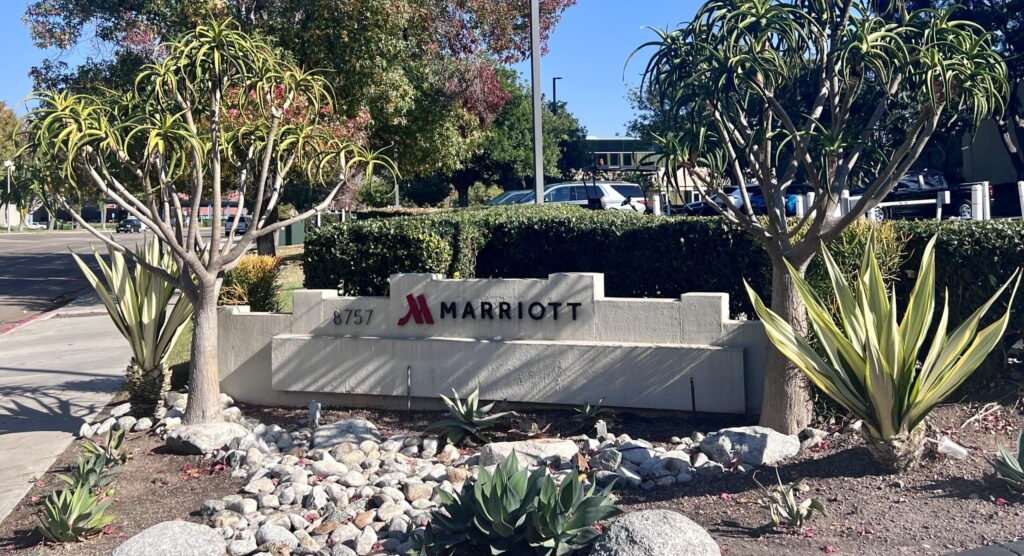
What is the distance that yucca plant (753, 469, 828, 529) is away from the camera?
18.2 feet

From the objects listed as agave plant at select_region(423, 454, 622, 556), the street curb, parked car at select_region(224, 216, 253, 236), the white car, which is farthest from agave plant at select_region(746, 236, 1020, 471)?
the white car

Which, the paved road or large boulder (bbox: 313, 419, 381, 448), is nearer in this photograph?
large boulder (bbox: 313, 419, 381, 448)

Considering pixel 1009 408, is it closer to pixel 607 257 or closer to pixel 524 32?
pixel 607 257

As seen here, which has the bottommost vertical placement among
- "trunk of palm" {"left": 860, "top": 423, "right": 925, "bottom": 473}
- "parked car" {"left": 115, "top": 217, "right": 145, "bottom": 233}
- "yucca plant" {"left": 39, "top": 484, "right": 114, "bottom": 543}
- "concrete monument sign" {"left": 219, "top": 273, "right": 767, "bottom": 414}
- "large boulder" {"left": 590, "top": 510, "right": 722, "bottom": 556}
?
"yucca plant" {"left": 39, "top": 484, "right": 114, "bottom": 543}

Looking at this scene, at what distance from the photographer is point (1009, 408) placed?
7.51 m

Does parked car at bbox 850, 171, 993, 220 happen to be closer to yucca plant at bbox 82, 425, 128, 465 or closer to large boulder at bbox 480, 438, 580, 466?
large boulder at bbox 480, 438, 580, 466

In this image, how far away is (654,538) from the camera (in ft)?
16.2

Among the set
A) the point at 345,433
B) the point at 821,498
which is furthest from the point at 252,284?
the point at 821,498

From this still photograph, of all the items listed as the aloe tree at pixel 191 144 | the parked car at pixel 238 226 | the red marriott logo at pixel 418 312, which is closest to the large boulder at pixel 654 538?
the red marriott logo at pixel 418 312

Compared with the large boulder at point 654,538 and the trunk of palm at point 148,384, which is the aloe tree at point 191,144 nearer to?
the trunk of palm at point 148,384

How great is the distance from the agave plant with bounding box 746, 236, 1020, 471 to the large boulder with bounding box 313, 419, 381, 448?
375cm

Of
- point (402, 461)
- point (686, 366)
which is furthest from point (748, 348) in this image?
point (402, 461)

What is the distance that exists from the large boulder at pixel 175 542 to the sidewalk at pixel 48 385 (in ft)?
6.90

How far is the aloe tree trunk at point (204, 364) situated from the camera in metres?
8.60
